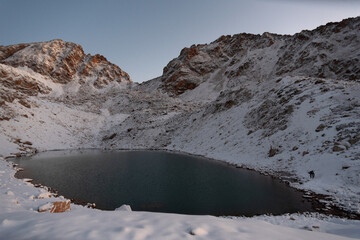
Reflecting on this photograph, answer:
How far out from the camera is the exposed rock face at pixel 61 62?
100562 mm

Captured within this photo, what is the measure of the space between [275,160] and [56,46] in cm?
12880

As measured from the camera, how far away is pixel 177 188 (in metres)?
23.3

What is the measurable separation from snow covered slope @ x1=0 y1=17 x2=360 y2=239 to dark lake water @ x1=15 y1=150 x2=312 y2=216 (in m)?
3.33

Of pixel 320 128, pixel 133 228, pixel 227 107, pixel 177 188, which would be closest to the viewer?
pixel 133 228

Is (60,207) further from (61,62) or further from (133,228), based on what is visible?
(61,62)

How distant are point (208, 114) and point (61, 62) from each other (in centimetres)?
9084

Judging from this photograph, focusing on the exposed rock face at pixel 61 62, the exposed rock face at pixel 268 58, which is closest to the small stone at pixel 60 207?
the exposed rock face at pixel 268 58

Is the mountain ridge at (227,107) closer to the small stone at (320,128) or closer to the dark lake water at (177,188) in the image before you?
the small stone at (320,128)

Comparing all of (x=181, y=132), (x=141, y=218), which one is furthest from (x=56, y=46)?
(x=141, y=218)

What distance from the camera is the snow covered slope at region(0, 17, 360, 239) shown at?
350 inches

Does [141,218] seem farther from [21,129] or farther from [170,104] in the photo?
[170,104]

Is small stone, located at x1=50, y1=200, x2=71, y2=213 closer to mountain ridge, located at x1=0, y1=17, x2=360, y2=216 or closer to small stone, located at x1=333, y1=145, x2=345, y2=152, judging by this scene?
mountain ridge, located at x1=0, y1=17, x2=360, y2=216

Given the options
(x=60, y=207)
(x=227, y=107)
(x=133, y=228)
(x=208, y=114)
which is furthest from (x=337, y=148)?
Answer: (x=208, y=114)

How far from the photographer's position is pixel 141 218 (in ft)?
24.8
